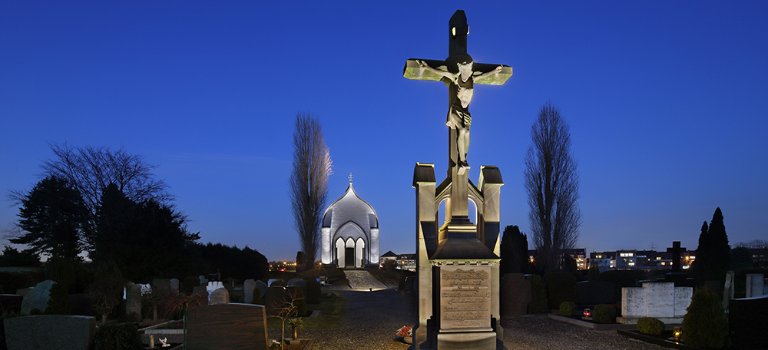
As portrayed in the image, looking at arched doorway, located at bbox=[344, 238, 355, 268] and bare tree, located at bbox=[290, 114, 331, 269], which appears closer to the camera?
bare tree, located at bbox=[290, 114, 331, 269]

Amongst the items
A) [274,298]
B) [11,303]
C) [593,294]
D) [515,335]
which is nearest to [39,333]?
[11,303]

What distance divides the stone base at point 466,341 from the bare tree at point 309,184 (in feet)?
97.2

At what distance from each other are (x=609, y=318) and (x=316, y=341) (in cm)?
764

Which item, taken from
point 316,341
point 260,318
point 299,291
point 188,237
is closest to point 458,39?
point 260,318

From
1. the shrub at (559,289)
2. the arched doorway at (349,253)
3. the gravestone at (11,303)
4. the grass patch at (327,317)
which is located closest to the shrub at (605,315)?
the shrub at (559,289)

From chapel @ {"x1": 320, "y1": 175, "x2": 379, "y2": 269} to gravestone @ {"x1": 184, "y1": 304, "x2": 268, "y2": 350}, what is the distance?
133ft

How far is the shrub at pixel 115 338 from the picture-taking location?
9.14 metres

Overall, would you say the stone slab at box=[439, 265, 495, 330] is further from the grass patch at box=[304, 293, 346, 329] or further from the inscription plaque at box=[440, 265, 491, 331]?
the grass patch at box=[304, 293, 346, 329]

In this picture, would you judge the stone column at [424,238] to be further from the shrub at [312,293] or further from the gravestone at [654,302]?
the shrub at [312,293]

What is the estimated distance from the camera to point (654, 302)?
1497 cm

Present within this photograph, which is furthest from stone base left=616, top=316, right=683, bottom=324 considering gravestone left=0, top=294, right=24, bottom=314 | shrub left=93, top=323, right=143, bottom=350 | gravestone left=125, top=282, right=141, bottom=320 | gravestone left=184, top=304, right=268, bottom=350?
gravestone left=0, top=294, right=24, bottom=314

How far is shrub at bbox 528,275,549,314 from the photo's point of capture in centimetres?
1889

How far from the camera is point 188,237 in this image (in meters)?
33.5

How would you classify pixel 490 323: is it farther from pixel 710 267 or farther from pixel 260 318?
pixel 710 267
